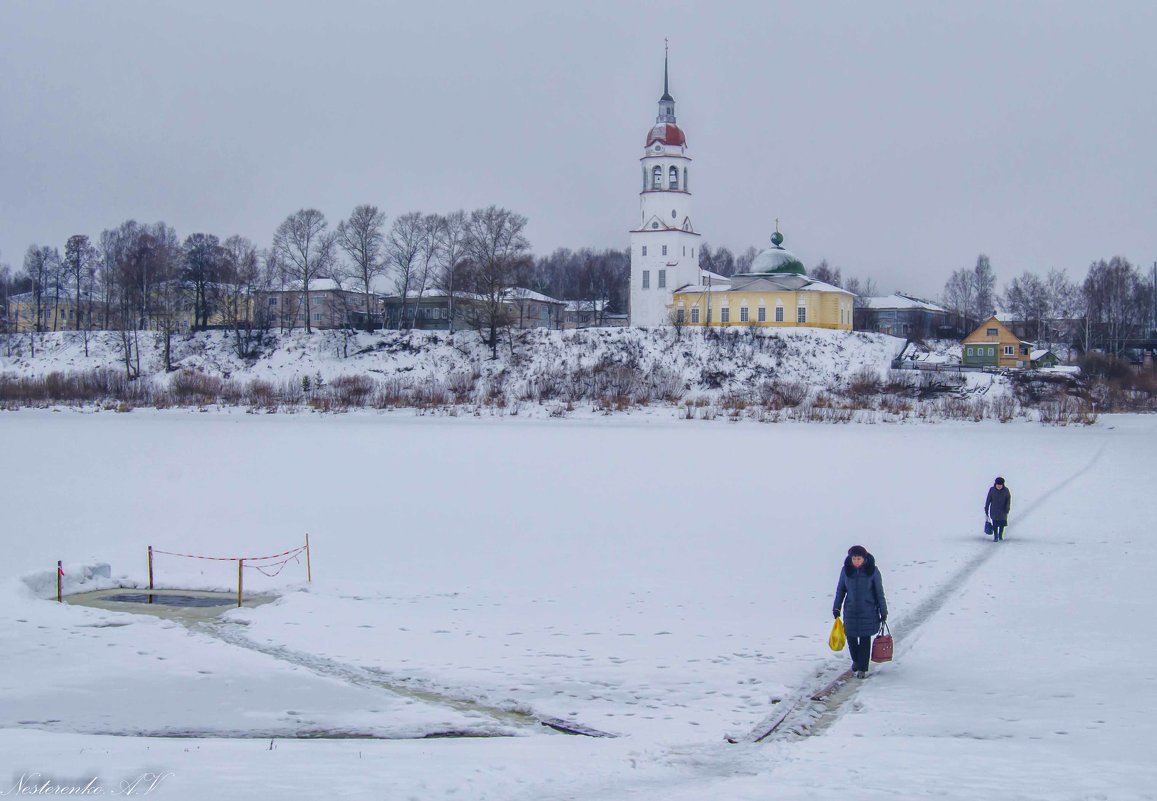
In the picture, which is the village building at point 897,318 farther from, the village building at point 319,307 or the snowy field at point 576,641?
the snowy field at point 576,641

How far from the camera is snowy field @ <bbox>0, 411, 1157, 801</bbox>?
24.0 ft

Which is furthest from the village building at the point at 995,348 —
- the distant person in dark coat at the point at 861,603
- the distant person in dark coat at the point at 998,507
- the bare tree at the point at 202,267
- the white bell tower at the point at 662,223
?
the distant person in dark coat at the point at 861,603

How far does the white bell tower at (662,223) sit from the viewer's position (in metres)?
72.9

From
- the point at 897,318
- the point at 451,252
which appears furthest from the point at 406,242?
the point at 897,318

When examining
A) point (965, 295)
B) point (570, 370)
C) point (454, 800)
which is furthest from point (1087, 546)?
point (965, 295)

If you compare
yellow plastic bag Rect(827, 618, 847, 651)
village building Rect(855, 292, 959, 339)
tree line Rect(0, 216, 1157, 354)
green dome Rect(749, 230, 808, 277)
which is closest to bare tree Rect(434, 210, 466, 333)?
tree line Rect(0, 216, 1157, 354)

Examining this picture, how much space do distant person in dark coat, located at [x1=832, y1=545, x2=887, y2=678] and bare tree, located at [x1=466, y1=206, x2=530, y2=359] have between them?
5656 cm

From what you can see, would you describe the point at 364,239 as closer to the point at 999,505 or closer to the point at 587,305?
the point at 587,305

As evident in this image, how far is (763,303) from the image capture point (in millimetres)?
72125

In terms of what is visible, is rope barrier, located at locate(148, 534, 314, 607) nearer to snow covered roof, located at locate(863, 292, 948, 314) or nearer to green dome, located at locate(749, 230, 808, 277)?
green dome, located at locate(749, 230, 808, 277)

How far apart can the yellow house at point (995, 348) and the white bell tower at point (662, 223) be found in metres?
19.6

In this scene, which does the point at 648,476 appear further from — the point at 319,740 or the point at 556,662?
the point at 319,740

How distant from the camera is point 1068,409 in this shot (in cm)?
5262

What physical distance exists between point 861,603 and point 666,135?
2596 inches
